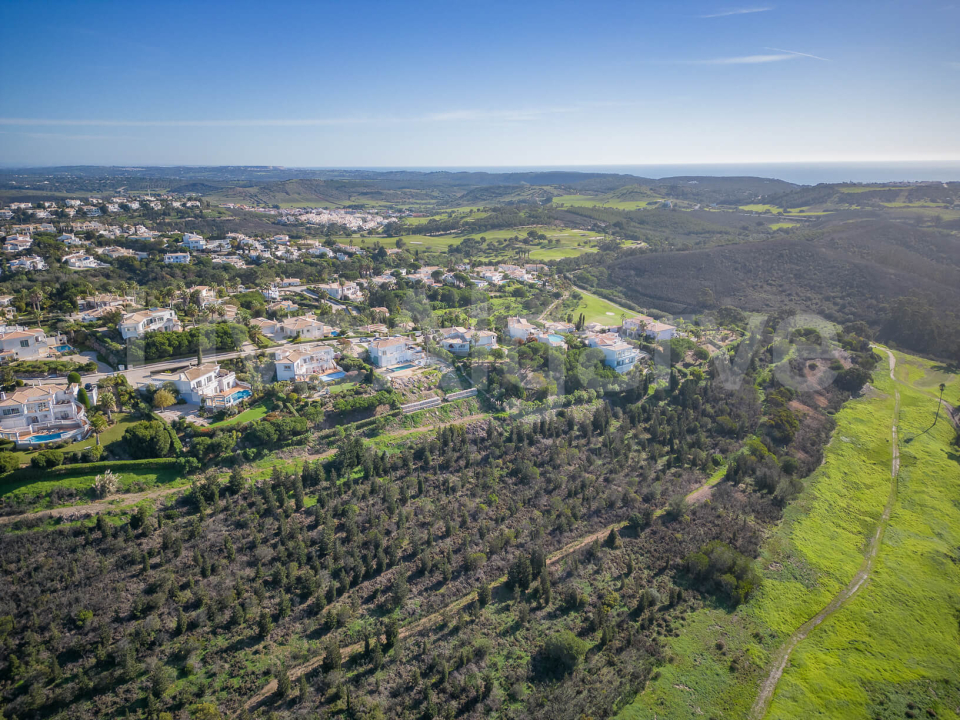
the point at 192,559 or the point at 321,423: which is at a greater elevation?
the point at 321,423

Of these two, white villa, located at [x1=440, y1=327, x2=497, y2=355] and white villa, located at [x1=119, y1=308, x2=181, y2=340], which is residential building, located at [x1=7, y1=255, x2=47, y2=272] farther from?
white villa, located at [x1=440, y1=327, x2=497, y2=355]

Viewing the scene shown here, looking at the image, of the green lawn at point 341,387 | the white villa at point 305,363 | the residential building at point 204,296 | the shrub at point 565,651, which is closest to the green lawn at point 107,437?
the white villa at point 305,363

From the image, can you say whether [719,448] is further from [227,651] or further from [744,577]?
[227,651]

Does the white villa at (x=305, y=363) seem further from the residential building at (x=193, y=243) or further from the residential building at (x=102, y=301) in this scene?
the residential building at (x=193, y=243)

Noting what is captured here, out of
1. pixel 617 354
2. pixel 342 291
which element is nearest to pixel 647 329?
pixel 617 354

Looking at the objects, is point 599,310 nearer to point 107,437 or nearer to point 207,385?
point 207,385

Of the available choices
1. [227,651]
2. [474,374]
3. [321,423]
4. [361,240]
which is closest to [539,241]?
[361,240]
